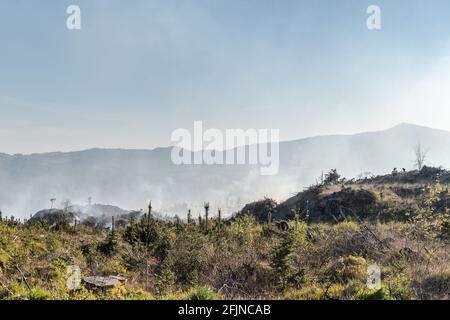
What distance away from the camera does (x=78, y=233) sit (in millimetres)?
24141

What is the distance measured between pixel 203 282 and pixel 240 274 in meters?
1.22

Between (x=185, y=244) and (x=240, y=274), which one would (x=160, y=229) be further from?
(x=240, y=274)

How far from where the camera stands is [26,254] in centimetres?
1465

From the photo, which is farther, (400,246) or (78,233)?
(78,233)

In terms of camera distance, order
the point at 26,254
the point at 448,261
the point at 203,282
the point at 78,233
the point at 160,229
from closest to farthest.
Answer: the point at 448,261
the point at 203,282
the point at 26,254
the point at 160,229
the point at 78,233

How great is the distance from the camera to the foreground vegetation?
26.4 ft

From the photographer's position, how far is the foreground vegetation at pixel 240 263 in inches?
317

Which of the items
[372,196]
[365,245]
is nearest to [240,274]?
[365,245]

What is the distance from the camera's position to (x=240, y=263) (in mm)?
12281
